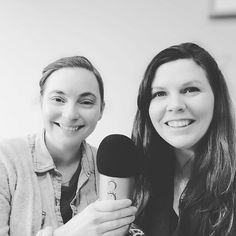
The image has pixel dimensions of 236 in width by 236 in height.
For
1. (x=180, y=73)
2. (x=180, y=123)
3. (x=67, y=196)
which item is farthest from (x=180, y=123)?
(x=67, y=196)

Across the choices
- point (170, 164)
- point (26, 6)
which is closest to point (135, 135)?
point (170, 164)

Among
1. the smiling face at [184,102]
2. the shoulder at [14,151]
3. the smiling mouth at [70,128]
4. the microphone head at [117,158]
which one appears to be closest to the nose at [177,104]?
the smiling face at [184,102]

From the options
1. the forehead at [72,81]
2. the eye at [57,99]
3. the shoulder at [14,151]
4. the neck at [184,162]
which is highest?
the forehead at [72,81]

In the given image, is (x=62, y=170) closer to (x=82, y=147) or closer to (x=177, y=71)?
(x=82, y=147)

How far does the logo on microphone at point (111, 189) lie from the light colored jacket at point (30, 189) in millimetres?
277

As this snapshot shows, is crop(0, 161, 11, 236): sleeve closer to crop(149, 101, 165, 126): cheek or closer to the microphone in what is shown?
the microphone

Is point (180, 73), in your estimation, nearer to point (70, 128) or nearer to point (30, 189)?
point (70, 128)

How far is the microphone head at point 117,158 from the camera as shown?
0.64m

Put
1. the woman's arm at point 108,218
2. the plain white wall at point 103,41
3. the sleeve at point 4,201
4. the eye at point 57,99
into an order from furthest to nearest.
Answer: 1. the plain white wall at point 103,41
2. the eye at point 57,99
3. the sleeve at point 4,201
4. the woman's arm at point 108,218

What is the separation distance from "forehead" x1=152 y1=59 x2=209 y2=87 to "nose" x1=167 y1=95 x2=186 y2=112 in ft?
0.12

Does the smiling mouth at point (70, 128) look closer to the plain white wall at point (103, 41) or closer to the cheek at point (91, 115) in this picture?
the cheek at point (91, 115)

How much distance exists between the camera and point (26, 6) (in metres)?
1.31

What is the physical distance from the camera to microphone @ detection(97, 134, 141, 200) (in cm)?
63

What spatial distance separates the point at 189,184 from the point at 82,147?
0.34 m
